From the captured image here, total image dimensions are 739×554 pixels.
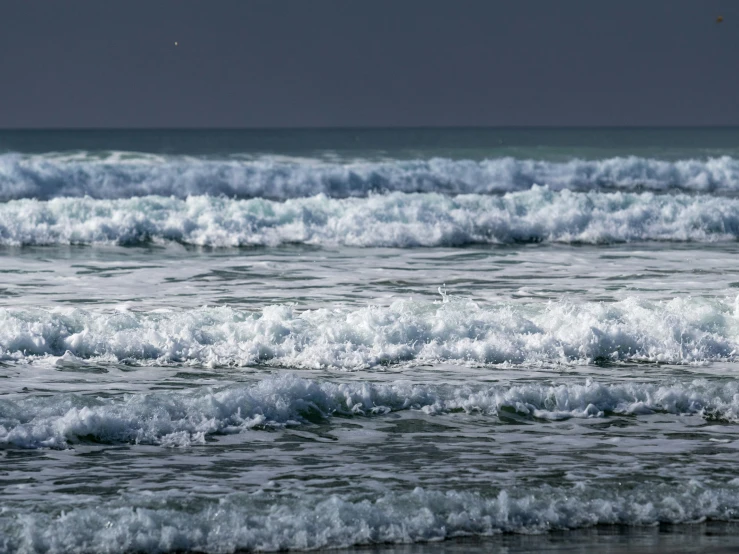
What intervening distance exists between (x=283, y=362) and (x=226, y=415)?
8.35 feet

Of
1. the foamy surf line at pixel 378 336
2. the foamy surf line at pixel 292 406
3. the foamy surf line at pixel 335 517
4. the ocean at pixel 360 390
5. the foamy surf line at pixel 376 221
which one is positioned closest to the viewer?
the foamy surf line at pixel 335 517

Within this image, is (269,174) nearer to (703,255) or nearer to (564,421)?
(703,255)

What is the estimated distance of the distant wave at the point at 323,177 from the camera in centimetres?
3516

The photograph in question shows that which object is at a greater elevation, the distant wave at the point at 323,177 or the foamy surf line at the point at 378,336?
the distant wave at the point at 323,177

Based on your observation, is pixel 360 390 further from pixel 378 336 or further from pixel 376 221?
pixel 376 221

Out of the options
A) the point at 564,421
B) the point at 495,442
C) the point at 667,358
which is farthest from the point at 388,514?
the point at 667,358

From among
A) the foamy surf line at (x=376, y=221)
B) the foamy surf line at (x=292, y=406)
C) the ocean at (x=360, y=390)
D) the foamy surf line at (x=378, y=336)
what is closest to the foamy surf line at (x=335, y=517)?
the ocean at (x=360, y=390)

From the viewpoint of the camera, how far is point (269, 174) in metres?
38.1

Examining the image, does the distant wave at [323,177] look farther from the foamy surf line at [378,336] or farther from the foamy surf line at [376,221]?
the foamy surf line at [378,336]

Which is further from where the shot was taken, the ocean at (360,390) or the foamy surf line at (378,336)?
the foamy surf line at (378,336)

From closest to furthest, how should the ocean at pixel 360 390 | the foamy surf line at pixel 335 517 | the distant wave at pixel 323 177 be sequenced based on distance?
the foamy surf line at pixel 335 517 → the ocean at pixel 360 390 → the distant wave at pixel 323 177

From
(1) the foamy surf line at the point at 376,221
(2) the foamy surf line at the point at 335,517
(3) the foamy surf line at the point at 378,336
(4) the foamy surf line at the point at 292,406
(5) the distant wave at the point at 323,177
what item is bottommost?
(2) the foamy surf line at the point at 335,517

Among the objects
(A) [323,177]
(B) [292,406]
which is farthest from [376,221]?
(B) [292,406]

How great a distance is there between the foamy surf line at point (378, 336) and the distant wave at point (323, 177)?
2199 centimetres
